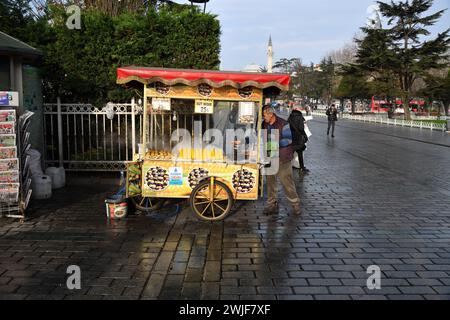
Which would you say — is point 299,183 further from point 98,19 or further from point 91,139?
point 98,19

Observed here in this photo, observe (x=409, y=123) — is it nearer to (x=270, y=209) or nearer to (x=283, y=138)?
(x=283, y=138)

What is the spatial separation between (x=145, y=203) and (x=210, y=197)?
1427 millimetres

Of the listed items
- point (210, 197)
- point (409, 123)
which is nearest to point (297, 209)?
point (210, 197)

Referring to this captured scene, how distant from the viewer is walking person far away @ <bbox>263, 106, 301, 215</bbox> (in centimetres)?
749

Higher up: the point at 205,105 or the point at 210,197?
the point at 205,105

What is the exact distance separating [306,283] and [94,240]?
9.80ft

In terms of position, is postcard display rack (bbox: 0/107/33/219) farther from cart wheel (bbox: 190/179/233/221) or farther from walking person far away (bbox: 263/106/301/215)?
walking person far away (bbox: 263/106/301/215)

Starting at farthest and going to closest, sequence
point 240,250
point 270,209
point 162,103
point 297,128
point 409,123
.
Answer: point 409,123 < point 297,128 < point 270,209 < point 162,103 < point 240,250

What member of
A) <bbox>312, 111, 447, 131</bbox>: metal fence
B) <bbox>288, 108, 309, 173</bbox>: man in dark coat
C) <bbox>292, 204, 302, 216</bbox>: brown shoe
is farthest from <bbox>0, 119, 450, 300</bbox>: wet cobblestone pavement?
<bbox>312, 111, 447, 131</bbox>: metal fence

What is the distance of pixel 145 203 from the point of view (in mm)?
7848

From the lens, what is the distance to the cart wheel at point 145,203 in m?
7.64

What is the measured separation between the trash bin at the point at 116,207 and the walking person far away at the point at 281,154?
2.38 metres

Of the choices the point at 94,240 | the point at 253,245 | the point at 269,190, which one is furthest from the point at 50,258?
the point at 269,190

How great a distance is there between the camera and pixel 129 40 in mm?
10633
